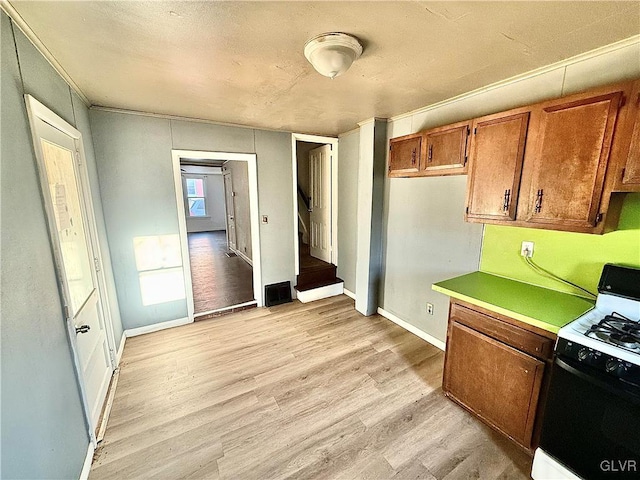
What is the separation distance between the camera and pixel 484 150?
76.0 inches

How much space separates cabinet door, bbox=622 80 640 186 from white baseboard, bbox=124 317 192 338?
400cm

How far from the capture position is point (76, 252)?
1.85m

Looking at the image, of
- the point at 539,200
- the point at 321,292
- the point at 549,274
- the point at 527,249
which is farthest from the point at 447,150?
the point at 321,292

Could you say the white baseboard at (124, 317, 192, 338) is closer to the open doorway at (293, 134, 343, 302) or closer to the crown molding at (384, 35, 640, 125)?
the open doorway at (293, 134, 343, 302)

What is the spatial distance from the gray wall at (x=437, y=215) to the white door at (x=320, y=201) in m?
1.25

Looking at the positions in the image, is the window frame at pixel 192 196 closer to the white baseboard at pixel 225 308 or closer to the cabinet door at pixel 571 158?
the white baseboard at pixel 225 308

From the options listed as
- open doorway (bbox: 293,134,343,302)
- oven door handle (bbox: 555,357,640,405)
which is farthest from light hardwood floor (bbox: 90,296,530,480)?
open doorway (bbox: 293,134,343,302)

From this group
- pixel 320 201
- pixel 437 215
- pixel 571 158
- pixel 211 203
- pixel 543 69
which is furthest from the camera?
pixel 211 203

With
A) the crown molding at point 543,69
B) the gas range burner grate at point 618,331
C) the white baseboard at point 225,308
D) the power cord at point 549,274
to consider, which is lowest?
the white baseboard at point 225,308

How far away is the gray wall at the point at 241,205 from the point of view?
5152 millimetres

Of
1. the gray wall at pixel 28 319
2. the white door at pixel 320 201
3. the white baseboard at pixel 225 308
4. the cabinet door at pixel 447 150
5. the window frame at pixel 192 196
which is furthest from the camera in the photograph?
the window frame at pixel 192 196

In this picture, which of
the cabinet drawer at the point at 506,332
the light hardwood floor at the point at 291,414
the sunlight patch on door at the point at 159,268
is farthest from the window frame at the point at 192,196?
the cabinet drawer at the point at 506,332

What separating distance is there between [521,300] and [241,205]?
5.03 meters

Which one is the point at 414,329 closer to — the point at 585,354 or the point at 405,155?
the point at 585,354
